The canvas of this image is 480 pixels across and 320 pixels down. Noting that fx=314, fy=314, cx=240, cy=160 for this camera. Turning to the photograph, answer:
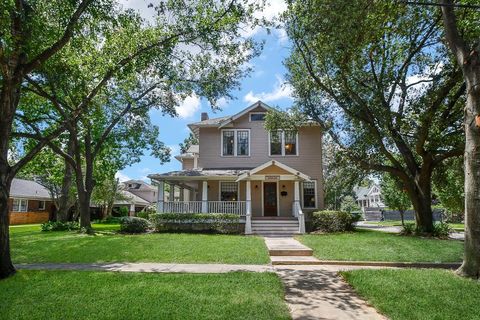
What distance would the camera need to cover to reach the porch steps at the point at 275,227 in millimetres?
16252

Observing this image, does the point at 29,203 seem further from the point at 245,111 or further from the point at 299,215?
the point at 299,215

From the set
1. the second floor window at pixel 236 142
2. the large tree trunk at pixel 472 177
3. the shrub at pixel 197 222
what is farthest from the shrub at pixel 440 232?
the second floor window at pixel 236 142

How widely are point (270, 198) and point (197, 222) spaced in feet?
17.1

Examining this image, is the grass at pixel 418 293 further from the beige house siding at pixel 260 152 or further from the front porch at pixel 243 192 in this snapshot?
the beige house siding at pixel 260 152

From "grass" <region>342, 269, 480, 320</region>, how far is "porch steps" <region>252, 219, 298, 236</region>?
8.98 meters

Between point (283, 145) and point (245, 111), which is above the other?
point (245, 111)

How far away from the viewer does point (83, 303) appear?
5254mm

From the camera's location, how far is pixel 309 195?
1997 cm

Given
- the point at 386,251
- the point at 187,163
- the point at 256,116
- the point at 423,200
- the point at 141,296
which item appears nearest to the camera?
the point at 141,296

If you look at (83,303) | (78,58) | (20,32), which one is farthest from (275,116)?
(83,303)

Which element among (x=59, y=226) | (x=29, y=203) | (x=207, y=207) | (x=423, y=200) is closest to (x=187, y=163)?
(x=207, y=207)

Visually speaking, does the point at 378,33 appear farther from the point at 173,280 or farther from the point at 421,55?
the point at 173,280

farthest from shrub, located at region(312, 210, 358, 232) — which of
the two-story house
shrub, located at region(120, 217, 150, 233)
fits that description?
shrub, located at region(120, 217, 150, 233)

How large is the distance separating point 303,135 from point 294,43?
628 centimetres
